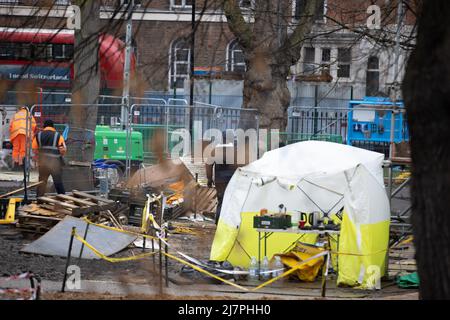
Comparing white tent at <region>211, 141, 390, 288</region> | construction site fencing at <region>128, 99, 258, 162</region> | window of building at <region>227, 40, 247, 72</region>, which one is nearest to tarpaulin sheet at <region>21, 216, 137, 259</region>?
white tent at <region>211, 141, 390, 288</region>

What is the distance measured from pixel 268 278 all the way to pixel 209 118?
1005 centimetres

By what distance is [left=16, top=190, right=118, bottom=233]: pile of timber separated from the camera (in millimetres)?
15076

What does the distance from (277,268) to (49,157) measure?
720 cm

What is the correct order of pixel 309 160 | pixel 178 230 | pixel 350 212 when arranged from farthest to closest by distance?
1. pixel 178 230
2. pixel 309 160
3. pixel 350 212

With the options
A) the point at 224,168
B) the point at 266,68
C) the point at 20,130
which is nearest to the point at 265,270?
the point at 224,168

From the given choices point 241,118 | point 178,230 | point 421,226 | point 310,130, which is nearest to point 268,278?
point 178,230

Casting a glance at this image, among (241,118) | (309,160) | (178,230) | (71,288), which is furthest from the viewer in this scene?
(241,118)

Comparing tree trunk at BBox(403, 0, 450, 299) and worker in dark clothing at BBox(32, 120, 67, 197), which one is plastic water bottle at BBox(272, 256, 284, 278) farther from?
worker in dark clothing at BBox(32, 120, 67, 197)

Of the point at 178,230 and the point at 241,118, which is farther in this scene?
the point at 241,118

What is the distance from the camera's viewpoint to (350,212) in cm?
1261

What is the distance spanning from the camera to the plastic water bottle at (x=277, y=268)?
12.6 m

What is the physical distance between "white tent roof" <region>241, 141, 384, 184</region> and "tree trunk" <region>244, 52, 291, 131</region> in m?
8.37

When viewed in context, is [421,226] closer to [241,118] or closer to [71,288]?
[71,288]

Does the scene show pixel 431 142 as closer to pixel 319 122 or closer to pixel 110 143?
pixel 110 143
